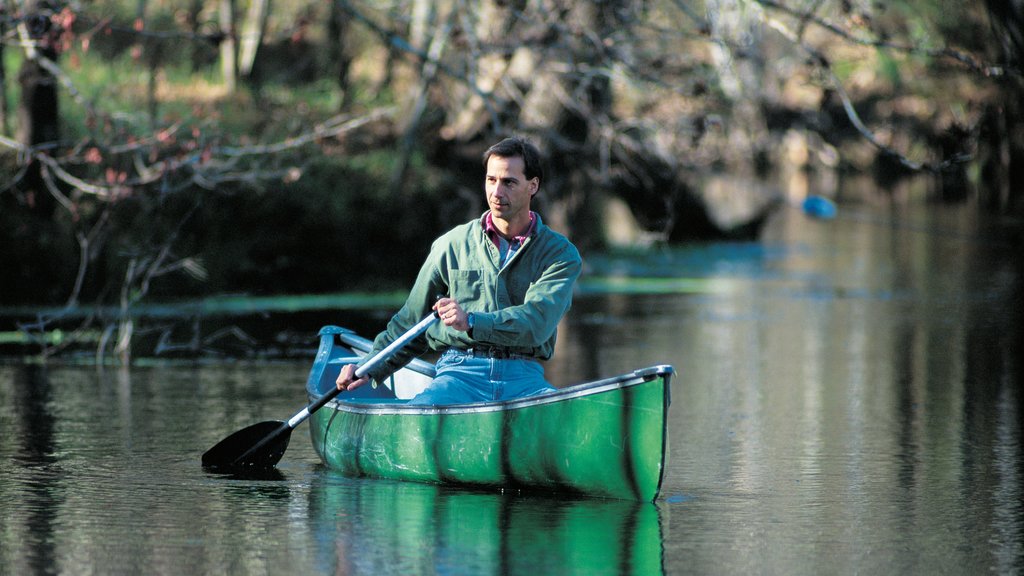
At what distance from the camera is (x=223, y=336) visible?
53.4 feet

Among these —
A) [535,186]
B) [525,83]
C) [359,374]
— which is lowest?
[359,374]

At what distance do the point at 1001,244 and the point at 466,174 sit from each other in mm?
10932

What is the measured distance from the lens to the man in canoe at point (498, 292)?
8.10 m

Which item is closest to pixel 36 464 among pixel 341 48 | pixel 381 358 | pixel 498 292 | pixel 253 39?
pixel 381 358

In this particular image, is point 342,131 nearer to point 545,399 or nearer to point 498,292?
point 498,292

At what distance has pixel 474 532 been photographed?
739 centimetres

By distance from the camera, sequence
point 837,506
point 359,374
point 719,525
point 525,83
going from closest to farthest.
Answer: point 719,525 < point 837,506 < point 359,374 < point 525,83

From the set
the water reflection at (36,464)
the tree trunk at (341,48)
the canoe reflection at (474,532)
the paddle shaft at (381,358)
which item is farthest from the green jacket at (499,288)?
the tree trunk at (341,48)

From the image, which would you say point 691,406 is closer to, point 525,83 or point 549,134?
point 549,134

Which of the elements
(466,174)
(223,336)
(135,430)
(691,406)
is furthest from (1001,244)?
(135,430)

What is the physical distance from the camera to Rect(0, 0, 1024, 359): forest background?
47.1 ft

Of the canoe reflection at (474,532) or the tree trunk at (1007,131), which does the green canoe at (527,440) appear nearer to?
the canoe reflection at (474,532)

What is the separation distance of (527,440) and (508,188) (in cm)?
115

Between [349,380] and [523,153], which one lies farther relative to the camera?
[349,380]
